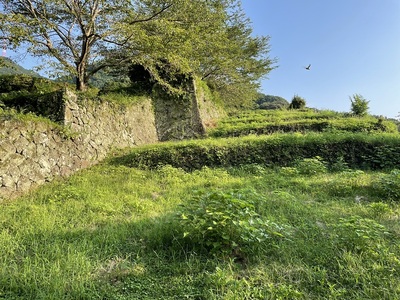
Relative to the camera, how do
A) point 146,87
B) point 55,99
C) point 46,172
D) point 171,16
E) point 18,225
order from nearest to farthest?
point 18,225
point 46,172
point 55,99
point 171,16
point 146,87

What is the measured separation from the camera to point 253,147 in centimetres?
799

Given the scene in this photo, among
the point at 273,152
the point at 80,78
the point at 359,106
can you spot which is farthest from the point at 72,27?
the point at 359,106

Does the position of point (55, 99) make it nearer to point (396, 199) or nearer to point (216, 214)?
point (216, 214)

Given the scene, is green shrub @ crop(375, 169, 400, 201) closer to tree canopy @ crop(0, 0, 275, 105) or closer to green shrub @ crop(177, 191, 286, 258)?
green shrub @ crop(177, 191, 286, 258)

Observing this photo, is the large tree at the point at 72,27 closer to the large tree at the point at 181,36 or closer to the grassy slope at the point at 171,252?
the large tree at the point at 181,36

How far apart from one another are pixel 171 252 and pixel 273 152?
5.53 m

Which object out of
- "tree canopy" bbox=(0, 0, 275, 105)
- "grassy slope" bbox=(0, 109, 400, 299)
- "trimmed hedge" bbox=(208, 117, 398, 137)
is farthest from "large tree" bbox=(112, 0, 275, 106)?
"grassy slope" bbox=(0, 109, 400, 299)

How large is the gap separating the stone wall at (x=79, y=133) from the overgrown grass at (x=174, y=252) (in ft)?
2.32

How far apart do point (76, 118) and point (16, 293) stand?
222 inches

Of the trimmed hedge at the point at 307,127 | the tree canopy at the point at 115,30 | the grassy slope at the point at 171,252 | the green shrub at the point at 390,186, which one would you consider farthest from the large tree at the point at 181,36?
the green shrub at the point at 390,186

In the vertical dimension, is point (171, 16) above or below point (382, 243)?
above

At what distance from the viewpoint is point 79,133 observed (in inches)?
282

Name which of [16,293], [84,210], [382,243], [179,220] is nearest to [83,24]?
[84,210]

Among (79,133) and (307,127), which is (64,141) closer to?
(79,133)
